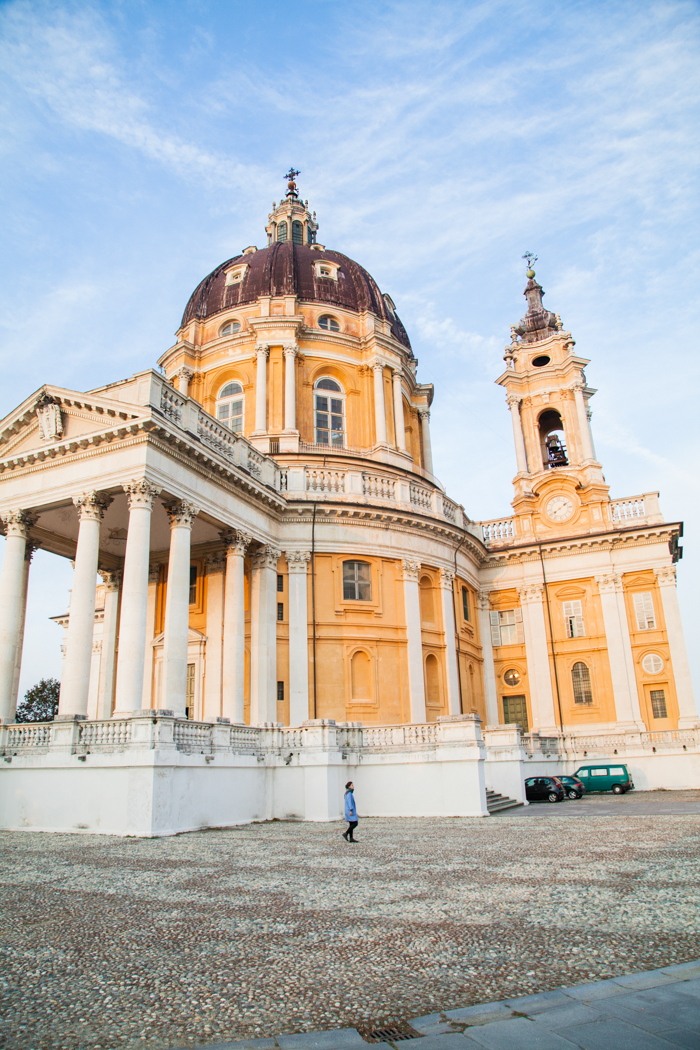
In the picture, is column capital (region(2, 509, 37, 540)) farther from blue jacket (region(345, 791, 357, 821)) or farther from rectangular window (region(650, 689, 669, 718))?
rectangular window (region(650, 689, 669, 718))

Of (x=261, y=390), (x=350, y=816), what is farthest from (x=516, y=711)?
(x=350, y=816)

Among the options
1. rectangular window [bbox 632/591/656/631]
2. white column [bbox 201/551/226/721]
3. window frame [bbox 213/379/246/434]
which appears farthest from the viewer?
window frame [bbox 213/379/246/434]

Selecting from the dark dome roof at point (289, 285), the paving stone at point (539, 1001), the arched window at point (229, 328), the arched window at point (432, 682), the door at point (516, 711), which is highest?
the dark dome roof at point (289, 285)

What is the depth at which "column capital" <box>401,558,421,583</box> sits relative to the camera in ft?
92.7

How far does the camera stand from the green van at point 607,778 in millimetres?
27406

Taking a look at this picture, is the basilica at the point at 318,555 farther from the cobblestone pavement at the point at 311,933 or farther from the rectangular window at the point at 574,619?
the cobblestone pavement at the point at 311,933

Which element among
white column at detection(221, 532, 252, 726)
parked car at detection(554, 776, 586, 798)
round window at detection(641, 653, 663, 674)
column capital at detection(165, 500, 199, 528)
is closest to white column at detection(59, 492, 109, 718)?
column capital at detection(165, 500, 199, 528)

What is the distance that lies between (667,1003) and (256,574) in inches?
840

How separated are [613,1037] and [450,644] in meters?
25.6

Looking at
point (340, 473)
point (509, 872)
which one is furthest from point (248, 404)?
point (509, 872)

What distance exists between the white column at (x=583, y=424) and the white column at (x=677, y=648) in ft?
24.0

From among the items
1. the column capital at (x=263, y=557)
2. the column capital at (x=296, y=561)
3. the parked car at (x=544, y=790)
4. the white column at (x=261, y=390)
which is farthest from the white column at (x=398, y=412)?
the parked car at (x=544, y=790)

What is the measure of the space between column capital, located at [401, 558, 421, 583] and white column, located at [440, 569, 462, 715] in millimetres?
1712

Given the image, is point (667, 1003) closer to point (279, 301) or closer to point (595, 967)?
point (595, 967)
